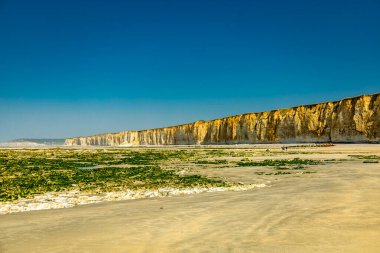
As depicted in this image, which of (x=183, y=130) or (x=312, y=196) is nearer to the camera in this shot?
(x=312, y=196)

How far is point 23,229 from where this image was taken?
8125mm

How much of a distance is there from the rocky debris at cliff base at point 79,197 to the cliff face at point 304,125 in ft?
218

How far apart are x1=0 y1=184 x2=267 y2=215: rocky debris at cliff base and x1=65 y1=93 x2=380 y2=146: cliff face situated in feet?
218

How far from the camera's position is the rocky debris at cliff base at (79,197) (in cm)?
1120

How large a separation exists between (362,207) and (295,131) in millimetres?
85828

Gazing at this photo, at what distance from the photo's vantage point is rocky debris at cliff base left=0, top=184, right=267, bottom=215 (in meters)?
11.2

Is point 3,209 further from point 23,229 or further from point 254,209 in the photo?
point 254,209

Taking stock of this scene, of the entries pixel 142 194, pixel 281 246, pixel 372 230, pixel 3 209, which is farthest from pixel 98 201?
pixel 372 230

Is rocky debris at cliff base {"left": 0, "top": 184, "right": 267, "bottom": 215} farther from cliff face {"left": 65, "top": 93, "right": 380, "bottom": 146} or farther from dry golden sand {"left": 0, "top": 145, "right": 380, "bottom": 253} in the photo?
cliff face {"left": 65, "top": 93, "right": 380, "bottom": 146}

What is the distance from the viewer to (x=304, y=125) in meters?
90.2

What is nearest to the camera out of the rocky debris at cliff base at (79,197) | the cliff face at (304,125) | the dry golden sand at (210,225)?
the dry golden sand at (210,225)

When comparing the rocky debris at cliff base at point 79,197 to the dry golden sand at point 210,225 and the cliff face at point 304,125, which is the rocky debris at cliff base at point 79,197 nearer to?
the dry golden sand at point 210,225

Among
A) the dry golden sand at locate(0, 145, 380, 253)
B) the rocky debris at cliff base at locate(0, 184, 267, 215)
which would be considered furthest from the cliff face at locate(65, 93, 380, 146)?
the dry golden sand at locate(0, 145, 380, 253)

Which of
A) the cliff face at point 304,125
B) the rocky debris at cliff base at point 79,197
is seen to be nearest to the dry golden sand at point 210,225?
the rocky debris at cliff base at point 79,197
